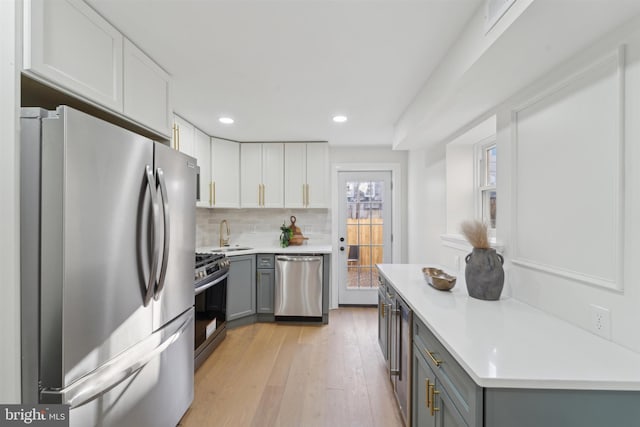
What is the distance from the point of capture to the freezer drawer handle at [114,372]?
1.02 meters

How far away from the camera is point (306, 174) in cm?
392

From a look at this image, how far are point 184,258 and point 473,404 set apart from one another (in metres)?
1.61

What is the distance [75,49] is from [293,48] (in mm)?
1054

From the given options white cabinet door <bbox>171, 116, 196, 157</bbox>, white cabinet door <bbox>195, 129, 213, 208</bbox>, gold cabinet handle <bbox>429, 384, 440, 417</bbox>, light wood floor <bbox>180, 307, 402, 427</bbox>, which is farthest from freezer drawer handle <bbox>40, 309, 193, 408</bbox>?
white cabinet door <bbox>195, 129, 213, 208</bbox>

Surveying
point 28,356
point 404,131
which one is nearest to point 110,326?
point 28,356

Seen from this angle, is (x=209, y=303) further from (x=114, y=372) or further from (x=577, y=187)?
(x=577, y=187)

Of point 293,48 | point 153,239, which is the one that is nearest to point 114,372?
point 153,239

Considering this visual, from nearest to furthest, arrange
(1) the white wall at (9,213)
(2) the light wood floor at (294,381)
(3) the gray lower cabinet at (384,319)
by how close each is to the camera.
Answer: (1) the white wall at (9,213) → (2) the light wood floor at (294,381) → (3) the gray lower cabinet at (384,319)

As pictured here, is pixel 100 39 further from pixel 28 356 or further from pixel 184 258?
pixel 28 356

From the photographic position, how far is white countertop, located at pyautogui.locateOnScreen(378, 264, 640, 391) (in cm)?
86

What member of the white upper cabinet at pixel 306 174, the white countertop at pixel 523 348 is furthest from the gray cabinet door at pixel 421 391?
the white upper cabinet at pixel 306 174

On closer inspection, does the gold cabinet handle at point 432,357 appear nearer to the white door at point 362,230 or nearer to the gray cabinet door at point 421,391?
the gray cabinet door at point 421,391

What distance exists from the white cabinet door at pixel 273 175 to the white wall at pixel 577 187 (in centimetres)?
267

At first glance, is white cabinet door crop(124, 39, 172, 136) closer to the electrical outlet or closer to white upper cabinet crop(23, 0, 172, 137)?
white upper cabinet crop(23, 0, 172, 137)
